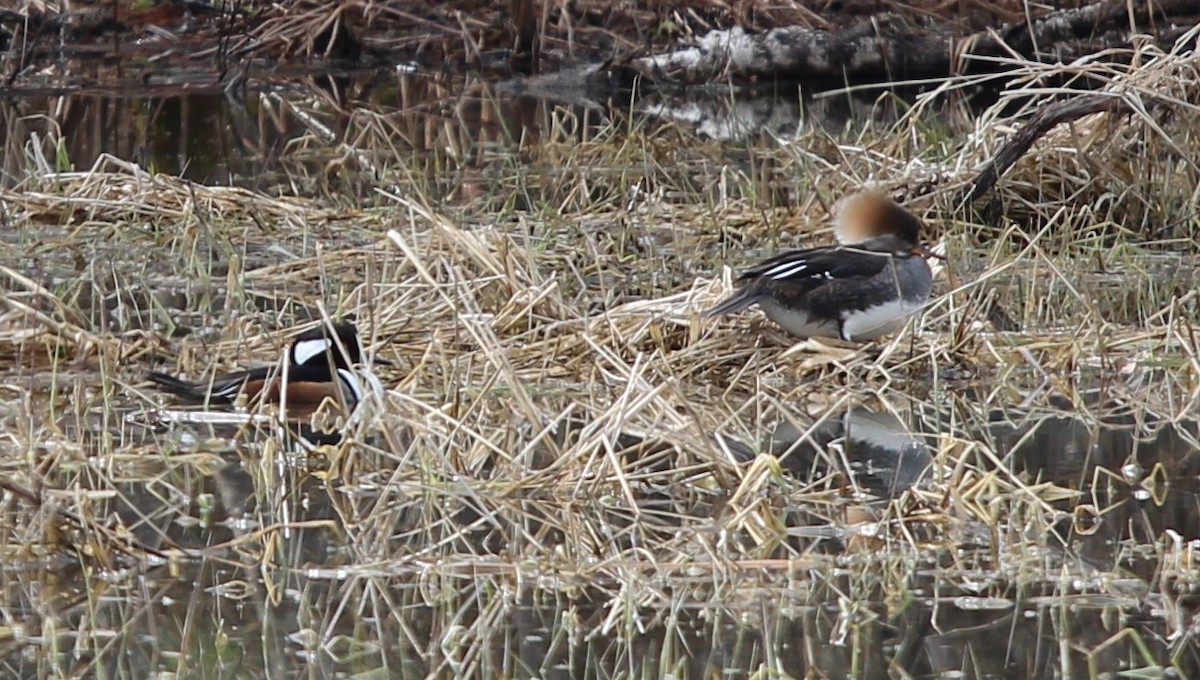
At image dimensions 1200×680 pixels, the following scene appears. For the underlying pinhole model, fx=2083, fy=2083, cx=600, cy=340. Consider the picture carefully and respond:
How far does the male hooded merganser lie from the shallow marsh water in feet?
0.60

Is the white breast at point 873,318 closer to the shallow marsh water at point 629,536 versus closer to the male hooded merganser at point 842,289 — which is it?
the male hooded merganser at point 842,289

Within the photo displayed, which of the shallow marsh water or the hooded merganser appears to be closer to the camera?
the shallow marsh water

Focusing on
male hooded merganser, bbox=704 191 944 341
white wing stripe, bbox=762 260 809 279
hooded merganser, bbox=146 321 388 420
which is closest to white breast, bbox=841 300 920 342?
male hooded merganser, bbox=704 191 944 341

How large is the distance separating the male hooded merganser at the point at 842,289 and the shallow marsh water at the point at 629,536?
184 mm

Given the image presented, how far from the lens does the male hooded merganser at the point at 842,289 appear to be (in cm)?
635

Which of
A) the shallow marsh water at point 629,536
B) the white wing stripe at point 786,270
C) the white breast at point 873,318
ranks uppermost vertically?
the shallow marsh water at point 629,536

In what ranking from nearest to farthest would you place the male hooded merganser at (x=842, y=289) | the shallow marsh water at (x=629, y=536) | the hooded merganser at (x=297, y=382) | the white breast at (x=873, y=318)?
1. the shallow marsh water at (x=629, y=536)
2. the hooded merganser at (x=297, y=382)
3. the male hooded merganser at (x=842, y=289)
4. the white breast at (x=873, y=318)

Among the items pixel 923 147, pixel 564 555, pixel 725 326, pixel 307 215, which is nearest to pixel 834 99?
pixel 923 147

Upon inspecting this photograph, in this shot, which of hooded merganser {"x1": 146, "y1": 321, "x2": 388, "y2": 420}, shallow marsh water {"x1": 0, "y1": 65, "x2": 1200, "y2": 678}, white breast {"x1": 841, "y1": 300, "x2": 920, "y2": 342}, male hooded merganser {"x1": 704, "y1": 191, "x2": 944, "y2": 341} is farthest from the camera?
white breast {"x1": 841, "y1": 300, "x2": 920, "y2": 342}

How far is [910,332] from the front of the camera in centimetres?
637

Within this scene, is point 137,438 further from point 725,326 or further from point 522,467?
point 725,326

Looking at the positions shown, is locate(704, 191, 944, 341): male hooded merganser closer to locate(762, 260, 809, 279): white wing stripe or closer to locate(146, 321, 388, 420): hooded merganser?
locate(762, 260, 809, 279): white wing stripe

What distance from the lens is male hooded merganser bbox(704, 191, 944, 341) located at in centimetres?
635

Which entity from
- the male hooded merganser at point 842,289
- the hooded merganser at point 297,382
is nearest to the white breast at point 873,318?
the male hooded merganser at point 842,289
